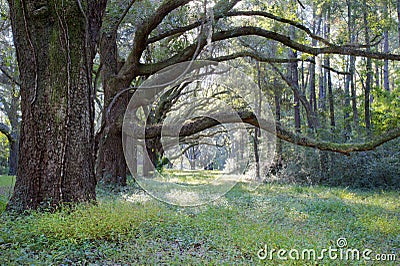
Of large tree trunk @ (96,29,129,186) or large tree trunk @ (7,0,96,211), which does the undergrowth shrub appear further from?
large tree trunk @ (7,0,96,211)

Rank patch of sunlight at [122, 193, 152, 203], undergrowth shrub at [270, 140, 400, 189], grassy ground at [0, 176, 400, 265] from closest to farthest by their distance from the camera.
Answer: grassy ground at [0, 176, 400, 265], patch of sunlight at [122, 193, 152, 203], undergrowth shrub at [270, 140, 400, 189]

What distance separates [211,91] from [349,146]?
11.0 m

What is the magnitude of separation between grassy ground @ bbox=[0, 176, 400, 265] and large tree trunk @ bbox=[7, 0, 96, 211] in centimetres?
57

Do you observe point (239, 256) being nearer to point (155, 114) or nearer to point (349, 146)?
point (349, 146)

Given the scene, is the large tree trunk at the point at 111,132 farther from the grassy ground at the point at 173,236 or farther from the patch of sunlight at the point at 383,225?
the patch of sunlight at the point at 383,225

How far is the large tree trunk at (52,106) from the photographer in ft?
17.1

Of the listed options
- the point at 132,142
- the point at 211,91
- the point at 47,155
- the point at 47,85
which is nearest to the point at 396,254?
the point at 47,155

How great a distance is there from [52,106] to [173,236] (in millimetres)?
2574

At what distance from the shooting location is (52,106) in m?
5.33

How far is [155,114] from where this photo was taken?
15.8 metres

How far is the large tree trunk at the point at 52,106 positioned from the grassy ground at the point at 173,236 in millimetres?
569

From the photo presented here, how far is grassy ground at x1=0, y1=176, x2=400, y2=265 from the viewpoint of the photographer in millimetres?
3609

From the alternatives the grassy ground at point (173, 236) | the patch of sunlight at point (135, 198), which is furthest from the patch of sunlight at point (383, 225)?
the patch of sunlight at point (135, 198)

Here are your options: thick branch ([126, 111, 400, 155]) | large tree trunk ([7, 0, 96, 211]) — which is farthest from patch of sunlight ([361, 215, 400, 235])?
large tree trunk ([7, 0, 96, 211])
